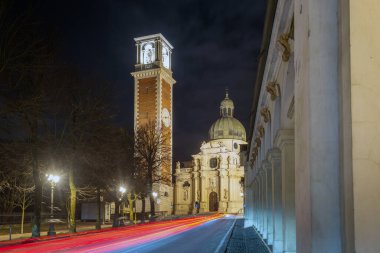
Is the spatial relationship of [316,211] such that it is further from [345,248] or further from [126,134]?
[126,134]

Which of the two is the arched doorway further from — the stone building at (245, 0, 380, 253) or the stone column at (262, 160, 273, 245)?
the stone building at (245, 0, 380, 253)

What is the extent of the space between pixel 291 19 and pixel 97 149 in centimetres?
2444

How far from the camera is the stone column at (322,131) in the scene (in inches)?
220

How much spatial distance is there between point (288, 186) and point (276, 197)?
310 centimetres

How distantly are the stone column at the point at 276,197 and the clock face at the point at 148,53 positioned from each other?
86.2 metres

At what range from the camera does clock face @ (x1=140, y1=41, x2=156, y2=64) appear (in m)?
100

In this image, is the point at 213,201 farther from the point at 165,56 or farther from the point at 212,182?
the point at 165,56

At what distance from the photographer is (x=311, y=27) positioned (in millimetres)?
5762

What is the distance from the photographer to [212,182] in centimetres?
10069

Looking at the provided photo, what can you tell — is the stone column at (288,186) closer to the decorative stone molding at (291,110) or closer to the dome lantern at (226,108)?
the decorative stone molding at (291,110)

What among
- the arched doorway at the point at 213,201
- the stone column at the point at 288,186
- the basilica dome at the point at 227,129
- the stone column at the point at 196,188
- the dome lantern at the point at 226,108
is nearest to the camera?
the stone column at the point at 288,186

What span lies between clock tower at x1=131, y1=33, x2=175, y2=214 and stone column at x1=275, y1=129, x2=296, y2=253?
74961mm

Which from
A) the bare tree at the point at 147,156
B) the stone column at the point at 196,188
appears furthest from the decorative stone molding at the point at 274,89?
the stone column at the point at 196,188

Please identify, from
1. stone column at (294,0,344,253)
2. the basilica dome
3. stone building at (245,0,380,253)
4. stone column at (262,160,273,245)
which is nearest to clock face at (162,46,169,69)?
the basilica dome
